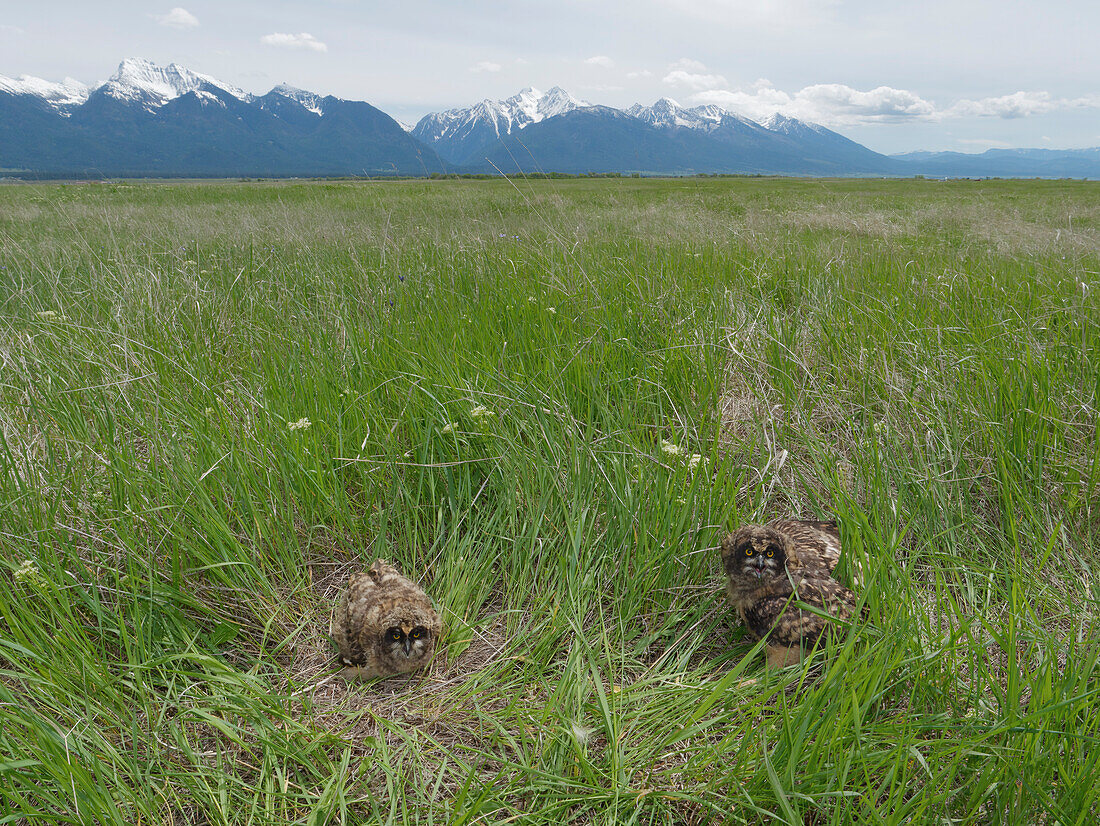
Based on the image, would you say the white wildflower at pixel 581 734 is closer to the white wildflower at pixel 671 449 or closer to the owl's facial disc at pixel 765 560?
the owl's facial disc at pixel 765 560

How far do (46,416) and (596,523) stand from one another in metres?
2.82

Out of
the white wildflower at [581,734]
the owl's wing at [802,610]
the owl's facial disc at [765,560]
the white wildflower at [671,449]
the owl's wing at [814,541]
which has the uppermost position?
the white wildflower at [671,449]

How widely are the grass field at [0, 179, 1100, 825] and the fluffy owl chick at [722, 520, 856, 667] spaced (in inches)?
4.1

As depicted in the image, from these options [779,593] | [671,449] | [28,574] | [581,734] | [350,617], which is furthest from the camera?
[671,449]

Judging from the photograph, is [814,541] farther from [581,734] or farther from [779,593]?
[581,734]

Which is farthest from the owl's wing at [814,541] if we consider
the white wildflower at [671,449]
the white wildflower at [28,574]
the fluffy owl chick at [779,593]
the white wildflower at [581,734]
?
the white wildflower at [28,574]

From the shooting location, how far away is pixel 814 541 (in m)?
2.11

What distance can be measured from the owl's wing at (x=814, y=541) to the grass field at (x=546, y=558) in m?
0.11

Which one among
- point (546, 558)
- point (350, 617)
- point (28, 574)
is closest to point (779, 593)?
point (546, 558)

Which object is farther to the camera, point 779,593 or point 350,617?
point 350,617

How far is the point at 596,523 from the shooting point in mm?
2396

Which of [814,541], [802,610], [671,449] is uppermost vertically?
[671,449]

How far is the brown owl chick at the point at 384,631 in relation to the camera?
1900 millimetres

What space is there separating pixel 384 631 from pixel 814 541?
1.63m
